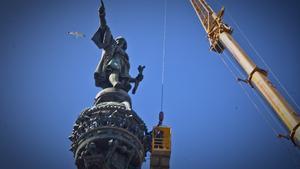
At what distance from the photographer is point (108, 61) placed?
101 feet

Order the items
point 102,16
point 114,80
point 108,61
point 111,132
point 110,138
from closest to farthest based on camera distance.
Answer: point 110,138
point 111,132
point 114,80
point 102,16
point 108,61

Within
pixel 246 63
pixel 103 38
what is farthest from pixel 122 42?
pixel 246 63

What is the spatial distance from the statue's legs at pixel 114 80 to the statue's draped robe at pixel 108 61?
28cm

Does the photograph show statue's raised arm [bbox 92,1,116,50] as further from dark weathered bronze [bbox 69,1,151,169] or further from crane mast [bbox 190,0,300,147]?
crane mast [bbox 190,0,300,147]

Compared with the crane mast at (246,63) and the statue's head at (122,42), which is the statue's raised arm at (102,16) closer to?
the statue's head at (122,42)

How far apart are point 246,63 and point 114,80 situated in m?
7.16

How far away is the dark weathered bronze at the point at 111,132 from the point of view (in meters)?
24.4

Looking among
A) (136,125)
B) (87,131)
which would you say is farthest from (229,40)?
(87,131)

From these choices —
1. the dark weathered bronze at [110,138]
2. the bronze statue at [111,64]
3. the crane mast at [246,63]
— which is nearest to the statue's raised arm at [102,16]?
the bronze statue at [111,64]

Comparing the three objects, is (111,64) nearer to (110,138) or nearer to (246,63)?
(110,138)

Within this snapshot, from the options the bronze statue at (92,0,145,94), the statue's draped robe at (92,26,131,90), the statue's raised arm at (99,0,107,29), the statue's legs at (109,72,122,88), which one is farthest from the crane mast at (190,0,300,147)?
the statue's raised arm at (99,0,107,29)

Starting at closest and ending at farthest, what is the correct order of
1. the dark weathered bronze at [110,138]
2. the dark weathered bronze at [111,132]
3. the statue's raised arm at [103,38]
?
the dark weathered bronze at [110,138] < the dark weathered bronze at [111,132] < the statue's raised arm at [103,38]

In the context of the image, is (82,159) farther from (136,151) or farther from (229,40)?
(229,40)

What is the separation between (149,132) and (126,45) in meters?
6.95
